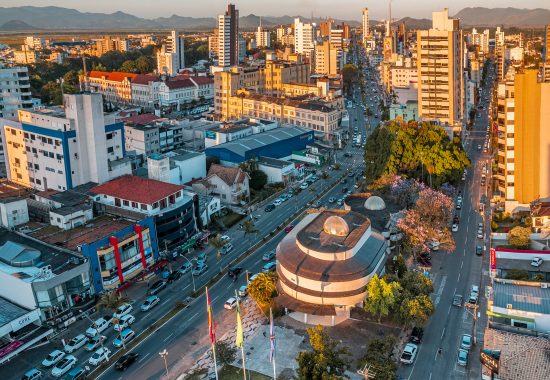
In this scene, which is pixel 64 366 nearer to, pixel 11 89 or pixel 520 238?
pixel 520 238

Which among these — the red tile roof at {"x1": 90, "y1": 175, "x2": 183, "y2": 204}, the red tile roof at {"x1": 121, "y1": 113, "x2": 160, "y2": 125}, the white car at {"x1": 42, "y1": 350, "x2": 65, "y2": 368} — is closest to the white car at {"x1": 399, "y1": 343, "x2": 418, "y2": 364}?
the white car at {"x1": 42, "y1": 350, "x2": 65, "y2": 368}

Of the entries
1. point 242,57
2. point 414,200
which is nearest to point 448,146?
point 414,200

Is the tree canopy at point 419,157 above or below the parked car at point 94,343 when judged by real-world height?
above

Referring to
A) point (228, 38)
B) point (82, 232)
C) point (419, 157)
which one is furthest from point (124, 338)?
point (228, 38)

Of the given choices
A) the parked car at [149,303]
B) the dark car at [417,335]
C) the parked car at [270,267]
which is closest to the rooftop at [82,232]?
the parked car at [149,303]

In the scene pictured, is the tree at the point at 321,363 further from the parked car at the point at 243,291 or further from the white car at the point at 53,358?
the white car at the point at 53,358

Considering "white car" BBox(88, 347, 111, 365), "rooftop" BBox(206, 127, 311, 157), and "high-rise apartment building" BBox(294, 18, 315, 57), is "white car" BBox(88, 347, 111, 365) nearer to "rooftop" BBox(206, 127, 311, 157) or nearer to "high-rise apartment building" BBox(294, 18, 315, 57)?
"rooftop" BBox(206, 127, 311, 157)

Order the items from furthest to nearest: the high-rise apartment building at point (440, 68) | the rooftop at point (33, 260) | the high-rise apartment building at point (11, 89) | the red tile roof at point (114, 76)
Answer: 1. the red tile roof at point (114, 76)
2. the high-rise apartment building at point (440, 68)
3. the high-rise apartment building at point (11, 89)
4. the rooftop at point (33, 260)

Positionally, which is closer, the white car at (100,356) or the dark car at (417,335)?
the white car at (100,356)
